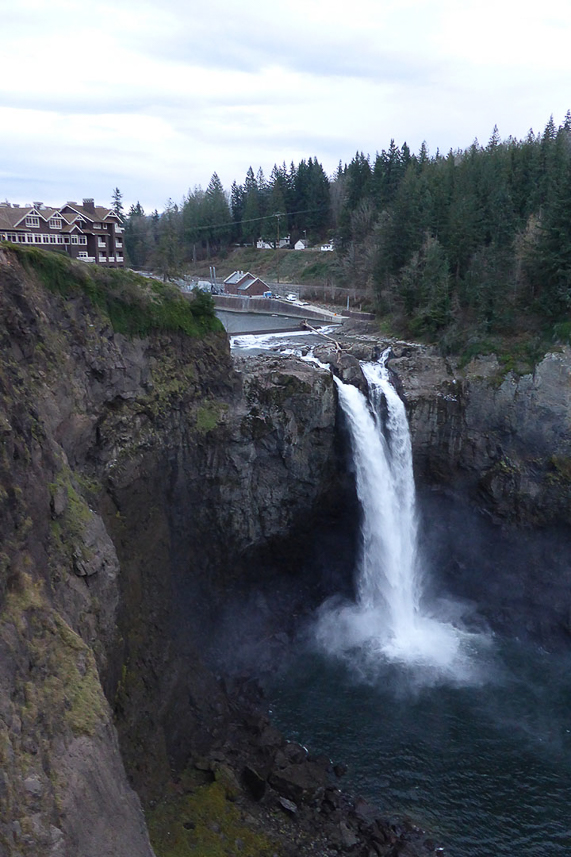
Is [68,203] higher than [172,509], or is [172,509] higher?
[68,203]

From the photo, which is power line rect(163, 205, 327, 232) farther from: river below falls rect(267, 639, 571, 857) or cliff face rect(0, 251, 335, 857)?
river below falls rect(267, 639, 571, 857)

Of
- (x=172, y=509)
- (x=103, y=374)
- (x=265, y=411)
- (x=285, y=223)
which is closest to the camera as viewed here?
(x=103, y=374)

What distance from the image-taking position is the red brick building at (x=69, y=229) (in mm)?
30391

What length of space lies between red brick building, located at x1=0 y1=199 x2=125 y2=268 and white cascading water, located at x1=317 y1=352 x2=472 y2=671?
50.3 feet

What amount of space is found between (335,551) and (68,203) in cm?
2353

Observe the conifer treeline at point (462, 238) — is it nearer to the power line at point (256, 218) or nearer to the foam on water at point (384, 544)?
the foam on water at point (384, 544)

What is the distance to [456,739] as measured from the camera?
23703 millimetres

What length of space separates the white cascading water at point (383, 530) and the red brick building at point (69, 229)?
15.3 m

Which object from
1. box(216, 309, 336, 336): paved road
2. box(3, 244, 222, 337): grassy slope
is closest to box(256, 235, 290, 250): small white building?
box(216, 309, 336, 336): paved road

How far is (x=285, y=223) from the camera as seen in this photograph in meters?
87.6

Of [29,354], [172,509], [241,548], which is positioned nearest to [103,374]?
[29,354]

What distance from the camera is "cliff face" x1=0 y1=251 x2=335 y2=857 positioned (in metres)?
14.0

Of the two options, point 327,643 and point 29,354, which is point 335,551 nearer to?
point 327,643

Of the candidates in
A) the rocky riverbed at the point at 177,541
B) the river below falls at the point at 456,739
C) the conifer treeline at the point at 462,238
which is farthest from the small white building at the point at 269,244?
the river below falls at the point at 456,739
